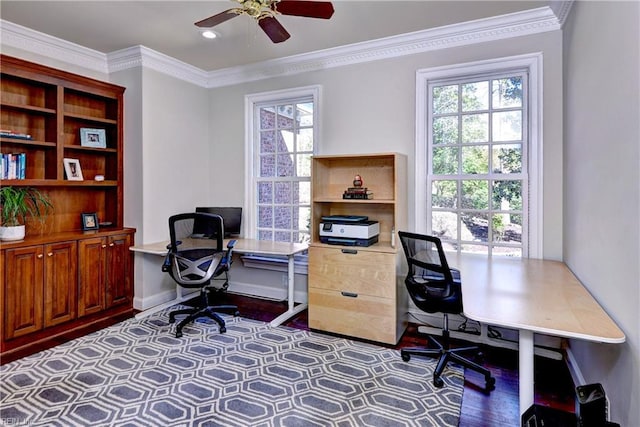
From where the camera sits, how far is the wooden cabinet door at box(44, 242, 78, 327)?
2.95m

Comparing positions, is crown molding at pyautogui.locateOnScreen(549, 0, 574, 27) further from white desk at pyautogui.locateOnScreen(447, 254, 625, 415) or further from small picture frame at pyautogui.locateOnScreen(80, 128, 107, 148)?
small picture frame at pyautogui.locateOnScreen(80, 128, 107, 148)

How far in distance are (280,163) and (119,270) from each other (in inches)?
78.9

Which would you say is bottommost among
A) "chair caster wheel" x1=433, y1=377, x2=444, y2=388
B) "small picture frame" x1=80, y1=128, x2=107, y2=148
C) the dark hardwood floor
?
the dark hardwood floor

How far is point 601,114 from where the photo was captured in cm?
182

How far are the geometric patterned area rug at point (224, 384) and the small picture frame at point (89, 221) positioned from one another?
109 centimetres

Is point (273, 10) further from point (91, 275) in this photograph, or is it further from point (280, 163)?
point (91, 275)

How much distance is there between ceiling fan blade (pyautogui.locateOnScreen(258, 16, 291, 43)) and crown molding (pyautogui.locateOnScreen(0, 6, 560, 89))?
4.02 feet

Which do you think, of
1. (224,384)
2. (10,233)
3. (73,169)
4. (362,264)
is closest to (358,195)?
(362,264)

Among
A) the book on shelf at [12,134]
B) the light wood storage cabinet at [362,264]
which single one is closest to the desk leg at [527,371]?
the light wood storage cabinet at [362,264]

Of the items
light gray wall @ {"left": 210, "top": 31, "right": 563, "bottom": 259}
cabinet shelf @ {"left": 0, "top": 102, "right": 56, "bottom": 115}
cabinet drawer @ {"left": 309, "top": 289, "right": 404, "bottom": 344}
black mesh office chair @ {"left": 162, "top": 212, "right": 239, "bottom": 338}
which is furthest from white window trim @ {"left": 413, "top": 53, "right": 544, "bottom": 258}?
cabinet shelf @ {"left": 0, "top": 102, "right": 56, "bottom": 115}

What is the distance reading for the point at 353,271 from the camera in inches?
116

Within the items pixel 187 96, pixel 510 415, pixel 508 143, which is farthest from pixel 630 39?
pixel 187 96

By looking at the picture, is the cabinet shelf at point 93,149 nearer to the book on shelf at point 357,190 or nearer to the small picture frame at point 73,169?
the small picture frame at point 73,169

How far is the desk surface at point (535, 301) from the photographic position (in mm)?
1436
